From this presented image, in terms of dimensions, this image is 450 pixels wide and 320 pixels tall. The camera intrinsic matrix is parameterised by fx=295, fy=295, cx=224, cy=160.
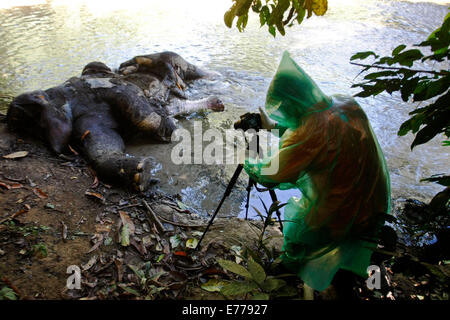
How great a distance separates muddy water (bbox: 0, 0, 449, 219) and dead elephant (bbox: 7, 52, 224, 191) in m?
0.36

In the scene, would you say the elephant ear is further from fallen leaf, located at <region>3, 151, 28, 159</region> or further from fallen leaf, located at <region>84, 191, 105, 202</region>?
fallen leaf, located at <region>84, 191, 105, 202</region>

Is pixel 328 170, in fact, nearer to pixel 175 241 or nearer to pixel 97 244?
pixel 175 241

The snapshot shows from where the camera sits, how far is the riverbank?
6.56ft

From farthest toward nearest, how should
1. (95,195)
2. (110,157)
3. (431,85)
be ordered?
(110,157), (95,195), (431,85)

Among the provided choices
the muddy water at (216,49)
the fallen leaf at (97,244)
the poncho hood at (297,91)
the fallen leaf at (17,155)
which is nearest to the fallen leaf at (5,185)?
the fallen leaf at (17,155)

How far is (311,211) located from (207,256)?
1005 mm

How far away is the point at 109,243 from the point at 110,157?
121 cm

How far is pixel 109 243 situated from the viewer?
95.0 inches

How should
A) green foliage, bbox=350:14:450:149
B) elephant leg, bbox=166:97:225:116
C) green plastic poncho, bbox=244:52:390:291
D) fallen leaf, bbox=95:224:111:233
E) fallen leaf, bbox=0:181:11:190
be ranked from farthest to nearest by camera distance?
elephant leg, bbox=166:97:225:116 → fallen leaf, bbox=0:181:11:190 → fallen leaf, bbox=95:224:111:233 → green plastic poncho, bbox=244:52:390:291 → green foliage, bbox=350:14:450:149

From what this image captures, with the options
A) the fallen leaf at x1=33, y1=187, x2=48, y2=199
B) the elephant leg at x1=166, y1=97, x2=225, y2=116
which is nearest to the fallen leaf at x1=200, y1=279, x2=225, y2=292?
the fallen leaf at x1=33, y1=187, x2=48, y2=199

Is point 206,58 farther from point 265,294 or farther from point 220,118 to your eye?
point 265,294

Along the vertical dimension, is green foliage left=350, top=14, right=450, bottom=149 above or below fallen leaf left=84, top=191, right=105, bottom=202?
above

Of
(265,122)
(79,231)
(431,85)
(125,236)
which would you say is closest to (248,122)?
(265,122)

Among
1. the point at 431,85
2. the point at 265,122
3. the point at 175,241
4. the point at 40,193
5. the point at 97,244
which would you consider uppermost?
the point at 431,85
